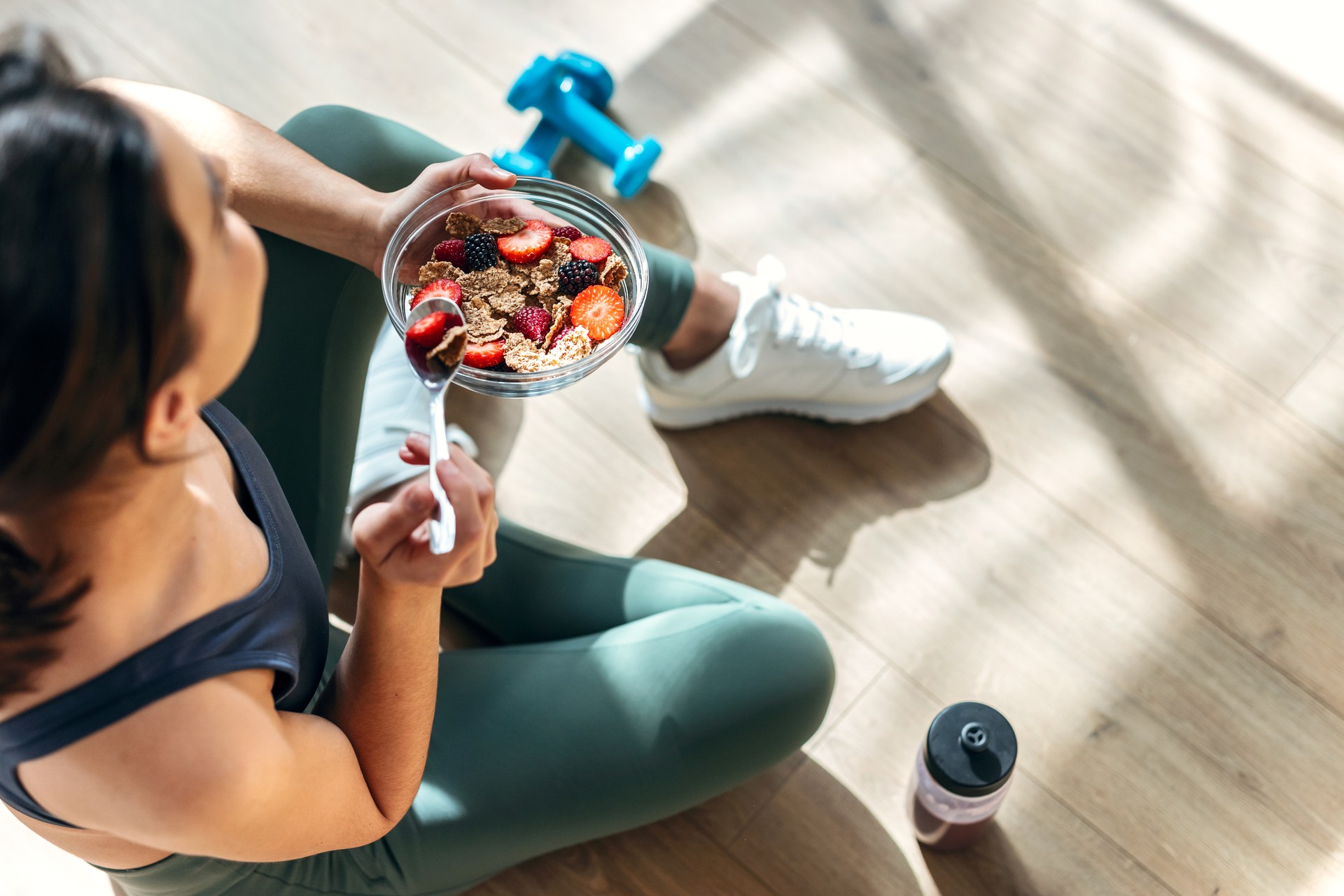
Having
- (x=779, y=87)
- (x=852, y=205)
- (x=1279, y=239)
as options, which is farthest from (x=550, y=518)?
(x=1279, y=239)

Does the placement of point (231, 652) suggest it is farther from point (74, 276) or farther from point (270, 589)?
point (74, 276)

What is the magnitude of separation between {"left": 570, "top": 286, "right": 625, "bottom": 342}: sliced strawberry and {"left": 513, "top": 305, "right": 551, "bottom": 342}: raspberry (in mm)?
23

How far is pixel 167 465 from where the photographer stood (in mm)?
548

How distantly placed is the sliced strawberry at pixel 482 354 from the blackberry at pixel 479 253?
3.5 inches

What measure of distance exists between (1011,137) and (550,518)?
0.86 meters

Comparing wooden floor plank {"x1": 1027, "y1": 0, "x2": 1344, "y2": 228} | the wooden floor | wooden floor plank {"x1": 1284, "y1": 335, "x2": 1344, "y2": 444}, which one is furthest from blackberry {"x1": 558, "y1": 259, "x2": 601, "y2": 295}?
wooden floor plank {"x1": 1027, "y1": 0, "x2": 1344, "y2": 228}

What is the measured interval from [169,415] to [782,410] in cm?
91

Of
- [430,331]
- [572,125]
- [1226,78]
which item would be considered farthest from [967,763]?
[1226,78]

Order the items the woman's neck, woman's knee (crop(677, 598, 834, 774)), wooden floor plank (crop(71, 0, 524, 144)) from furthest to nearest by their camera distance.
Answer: wooden floor plank (crop(71, 0, 524, 144)) < woman's knee (crop(677, 598, 834, 774)) < the woman's neck

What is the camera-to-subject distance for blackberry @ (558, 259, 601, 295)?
0.85 meters

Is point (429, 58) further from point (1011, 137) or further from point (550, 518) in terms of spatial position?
point (1011, 137)

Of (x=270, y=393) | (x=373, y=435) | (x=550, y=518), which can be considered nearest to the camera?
(x=270, y=393)

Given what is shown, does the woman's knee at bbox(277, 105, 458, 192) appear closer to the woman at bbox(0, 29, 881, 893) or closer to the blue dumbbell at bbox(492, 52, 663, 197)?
the woman at bbox(0, 29, 881, 893)

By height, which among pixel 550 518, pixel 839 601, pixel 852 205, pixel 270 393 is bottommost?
pixel 550 518
